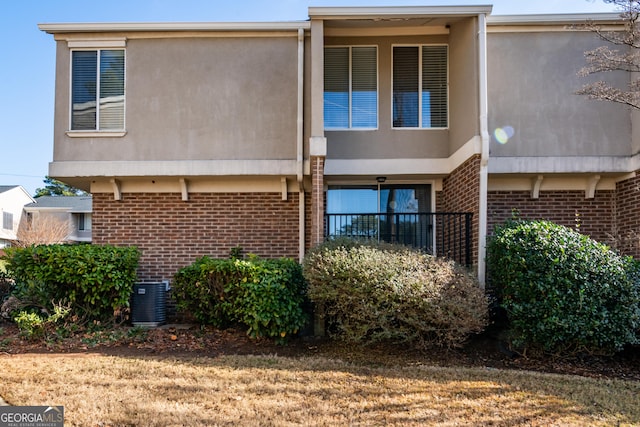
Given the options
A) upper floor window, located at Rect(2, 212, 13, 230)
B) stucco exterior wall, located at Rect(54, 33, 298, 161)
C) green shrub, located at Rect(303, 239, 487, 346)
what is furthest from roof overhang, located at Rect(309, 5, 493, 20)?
upper floor window, located at Rect(2, 212, 13, 230)

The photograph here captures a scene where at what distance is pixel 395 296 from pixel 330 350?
1331mm

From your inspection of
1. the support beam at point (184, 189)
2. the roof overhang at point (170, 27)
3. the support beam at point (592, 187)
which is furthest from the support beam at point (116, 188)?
the support beam at point (592, 187)

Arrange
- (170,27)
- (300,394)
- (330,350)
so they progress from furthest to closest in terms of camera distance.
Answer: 1. (170,27)
2. (330,350)
3. (300,394)

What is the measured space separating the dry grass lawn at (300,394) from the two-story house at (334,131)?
276 cm

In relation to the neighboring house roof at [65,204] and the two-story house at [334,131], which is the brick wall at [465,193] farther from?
the neighboring house roof at [65,204]

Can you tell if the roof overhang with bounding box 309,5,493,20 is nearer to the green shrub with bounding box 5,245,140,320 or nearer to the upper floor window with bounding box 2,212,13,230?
the green shrub with bounding box 5,245,140,320

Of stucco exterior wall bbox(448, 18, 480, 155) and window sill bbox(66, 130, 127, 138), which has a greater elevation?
stucco exterior wall bbox(448, 18, 480, 155)

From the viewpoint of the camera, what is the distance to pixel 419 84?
889cm

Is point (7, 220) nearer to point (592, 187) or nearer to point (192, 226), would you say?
point (192, 226)

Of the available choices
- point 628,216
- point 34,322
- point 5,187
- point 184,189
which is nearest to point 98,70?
point 184,189

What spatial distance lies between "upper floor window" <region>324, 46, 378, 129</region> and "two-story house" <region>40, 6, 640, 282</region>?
0.09 feet

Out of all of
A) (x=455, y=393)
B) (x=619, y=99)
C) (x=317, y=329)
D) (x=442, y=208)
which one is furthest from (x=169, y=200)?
(x=619, y=99)

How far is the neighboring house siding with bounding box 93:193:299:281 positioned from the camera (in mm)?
8914

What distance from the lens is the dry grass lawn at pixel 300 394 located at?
12.7ft
